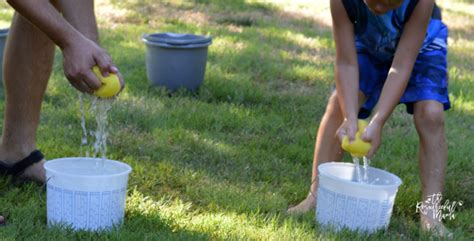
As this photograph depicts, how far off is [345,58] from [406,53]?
8.4 inches

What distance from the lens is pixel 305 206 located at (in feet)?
9.50

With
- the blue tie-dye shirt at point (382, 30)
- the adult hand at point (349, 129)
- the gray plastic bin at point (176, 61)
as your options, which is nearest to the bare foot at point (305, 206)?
the adult hand at point (349, 129)

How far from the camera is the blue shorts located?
293 centimetres

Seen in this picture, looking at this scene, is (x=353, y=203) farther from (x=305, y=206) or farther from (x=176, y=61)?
(x=176, y=61)

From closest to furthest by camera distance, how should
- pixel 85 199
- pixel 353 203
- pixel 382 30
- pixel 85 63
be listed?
pixel 85 63 → pixel 85 199 → pixel 353 203 → pixel 382 30

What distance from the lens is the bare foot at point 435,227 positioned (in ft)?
8.73

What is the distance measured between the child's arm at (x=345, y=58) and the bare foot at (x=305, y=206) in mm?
333

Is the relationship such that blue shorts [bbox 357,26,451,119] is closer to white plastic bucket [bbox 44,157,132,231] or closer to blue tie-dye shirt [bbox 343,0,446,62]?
blue tie-dye shirt [bbox 343,0,446,62]

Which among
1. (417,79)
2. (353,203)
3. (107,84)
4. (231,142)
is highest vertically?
(107,84)

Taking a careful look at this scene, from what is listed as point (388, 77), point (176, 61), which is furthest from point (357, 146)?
point (176, 61)

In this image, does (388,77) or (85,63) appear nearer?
(85,63)

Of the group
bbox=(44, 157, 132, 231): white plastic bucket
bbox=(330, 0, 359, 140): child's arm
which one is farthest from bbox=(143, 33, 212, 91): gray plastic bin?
bbox=(44, 157, 132, 231): white plastic bucket

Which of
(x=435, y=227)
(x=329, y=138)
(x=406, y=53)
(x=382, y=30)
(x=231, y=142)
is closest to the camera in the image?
(x=435, y=227)

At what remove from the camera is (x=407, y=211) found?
3.01m
